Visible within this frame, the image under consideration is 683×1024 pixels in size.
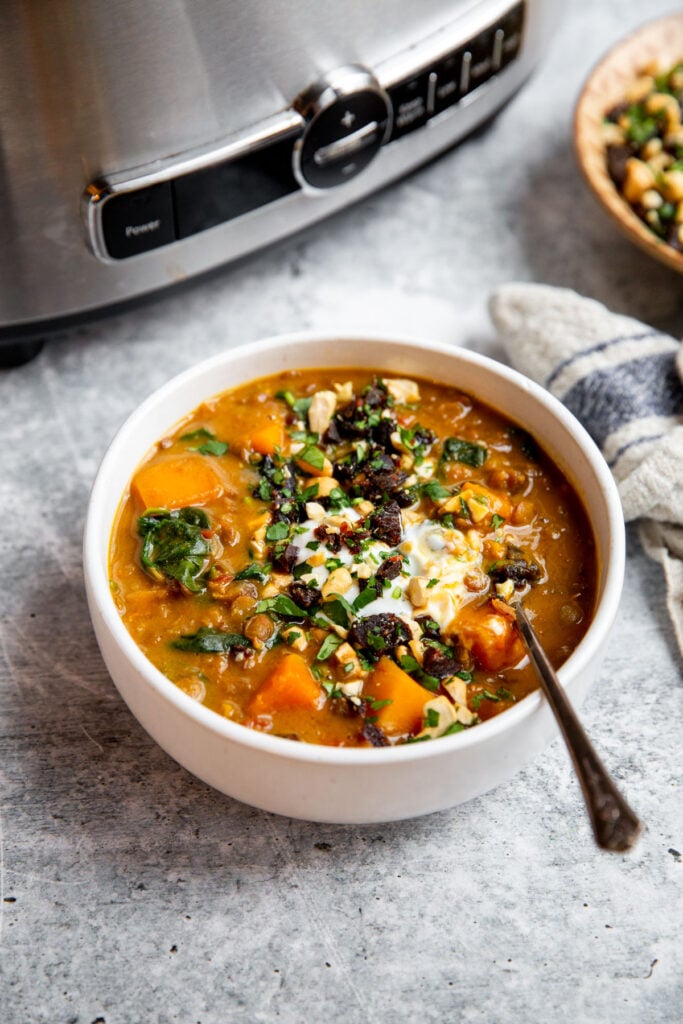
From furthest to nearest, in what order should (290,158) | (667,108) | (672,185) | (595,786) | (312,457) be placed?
(667,108)
(672,185)
(290,158)
(312,457)
(595,786)

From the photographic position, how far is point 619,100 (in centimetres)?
233

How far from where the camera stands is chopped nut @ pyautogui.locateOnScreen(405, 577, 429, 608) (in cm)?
148

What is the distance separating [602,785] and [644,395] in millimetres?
851

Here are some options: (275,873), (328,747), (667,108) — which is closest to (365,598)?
(328,747)

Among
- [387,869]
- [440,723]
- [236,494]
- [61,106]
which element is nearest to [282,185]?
[61,106]

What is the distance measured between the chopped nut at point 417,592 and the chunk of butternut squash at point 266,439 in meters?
0.33

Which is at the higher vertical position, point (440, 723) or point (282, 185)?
point (282, 185)

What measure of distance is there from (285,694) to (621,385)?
2.84 ft

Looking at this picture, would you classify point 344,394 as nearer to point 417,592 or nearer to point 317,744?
point 417,592

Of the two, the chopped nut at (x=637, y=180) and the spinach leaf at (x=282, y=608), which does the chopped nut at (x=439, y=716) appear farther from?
the chopped nut at (x=637, y=180)

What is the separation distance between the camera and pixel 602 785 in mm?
1220

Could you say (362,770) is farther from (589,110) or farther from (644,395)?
(589,110)

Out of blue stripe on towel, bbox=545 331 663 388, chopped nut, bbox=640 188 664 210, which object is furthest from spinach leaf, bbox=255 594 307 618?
chopped nut, bbox=640 188 664 210

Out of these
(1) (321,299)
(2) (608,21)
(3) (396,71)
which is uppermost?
(3) (396,71)
